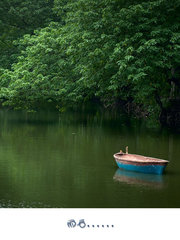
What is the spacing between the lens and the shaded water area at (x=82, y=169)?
44.9ft

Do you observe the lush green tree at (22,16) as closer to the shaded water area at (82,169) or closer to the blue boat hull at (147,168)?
the shaded water area at (82,169)

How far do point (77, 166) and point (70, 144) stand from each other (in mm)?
5797

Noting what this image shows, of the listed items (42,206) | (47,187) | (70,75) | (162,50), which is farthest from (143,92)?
(42,206)

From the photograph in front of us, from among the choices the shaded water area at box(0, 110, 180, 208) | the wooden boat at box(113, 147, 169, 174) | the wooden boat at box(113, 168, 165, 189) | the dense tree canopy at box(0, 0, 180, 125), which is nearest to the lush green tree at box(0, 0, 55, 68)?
the dense tree canopy at box(0, 0, 180, 125)

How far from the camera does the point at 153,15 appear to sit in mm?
26156

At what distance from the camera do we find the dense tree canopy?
992 inches

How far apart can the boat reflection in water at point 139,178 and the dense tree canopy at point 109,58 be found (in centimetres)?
819

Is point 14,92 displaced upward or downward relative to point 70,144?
upward

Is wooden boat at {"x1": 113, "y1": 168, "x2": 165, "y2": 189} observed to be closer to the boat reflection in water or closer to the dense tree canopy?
the boat reflection in water

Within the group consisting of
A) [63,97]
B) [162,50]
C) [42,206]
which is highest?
[162,50]

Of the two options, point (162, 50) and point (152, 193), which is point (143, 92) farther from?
point (152, 193)

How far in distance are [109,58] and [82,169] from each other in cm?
954

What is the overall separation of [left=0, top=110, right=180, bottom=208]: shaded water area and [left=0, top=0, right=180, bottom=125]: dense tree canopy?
9.30 feet

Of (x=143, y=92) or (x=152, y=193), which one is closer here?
(x=152, y=193)
